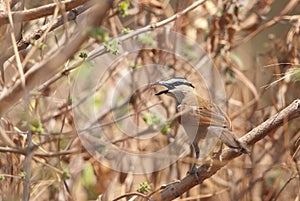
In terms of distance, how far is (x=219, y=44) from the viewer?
3.25 m

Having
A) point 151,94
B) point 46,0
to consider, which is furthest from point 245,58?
point 46,0

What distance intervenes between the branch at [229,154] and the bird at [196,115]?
0.33 ft

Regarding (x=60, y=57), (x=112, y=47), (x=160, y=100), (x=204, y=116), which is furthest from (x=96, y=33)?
(x=160, y=100)

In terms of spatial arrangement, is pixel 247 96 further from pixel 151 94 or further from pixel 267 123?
pixel 267 123

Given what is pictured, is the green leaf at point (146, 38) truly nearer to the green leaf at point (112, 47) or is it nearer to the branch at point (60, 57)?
the green leaf at point (112, 47)

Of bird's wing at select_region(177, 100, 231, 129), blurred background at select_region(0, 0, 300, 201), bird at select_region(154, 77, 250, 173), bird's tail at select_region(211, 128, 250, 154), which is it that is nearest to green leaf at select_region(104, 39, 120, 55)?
bird at select_region(154, 77, 250, 173)

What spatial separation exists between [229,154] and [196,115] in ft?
1.06

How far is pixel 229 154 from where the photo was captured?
1986mm

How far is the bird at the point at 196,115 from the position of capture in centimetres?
220

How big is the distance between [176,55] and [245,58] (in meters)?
0.85

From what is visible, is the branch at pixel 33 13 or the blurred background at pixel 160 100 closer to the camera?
the branch at pixel 33 13

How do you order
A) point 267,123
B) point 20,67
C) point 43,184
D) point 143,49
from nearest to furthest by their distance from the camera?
1. point 20,67
2. point 267,123
3. point 43,184
4. point 143,49

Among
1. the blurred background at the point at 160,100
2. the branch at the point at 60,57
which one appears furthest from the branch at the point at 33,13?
the blurred background at the point at 160,100

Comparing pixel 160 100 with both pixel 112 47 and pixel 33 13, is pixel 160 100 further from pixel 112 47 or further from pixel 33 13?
pixel 33 13
